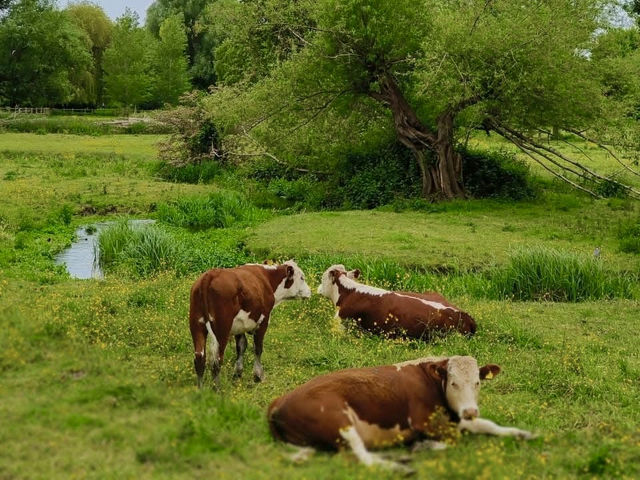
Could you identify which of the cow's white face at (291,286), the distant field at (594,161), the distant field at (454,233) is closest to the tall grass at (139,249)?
the distant field at (454,233)

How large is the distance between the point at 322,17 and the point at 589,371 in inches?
668

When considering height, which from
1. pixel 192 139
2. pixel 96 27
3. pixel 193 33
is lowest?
pixel 192 139

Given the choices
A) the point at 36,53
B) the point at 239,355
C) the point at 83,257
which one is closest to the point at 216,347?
the point at 239,355

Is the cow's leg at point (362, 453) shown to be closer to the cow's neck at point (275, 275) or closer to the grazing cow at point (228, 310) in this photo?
the grazing cow at point (228, 310)

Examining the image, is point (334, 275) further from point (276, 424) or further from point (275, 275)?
point (276, 424)

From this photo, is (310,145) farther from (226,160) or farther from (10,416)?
(10,416)

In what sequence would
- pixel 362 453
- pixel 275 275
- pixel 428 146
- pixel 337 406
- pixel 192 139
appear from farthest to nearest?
1. pixel 192 139
2. pixel 428 146
3. pixel 275 275
4. pixel 337 406
5. pixel 362 453

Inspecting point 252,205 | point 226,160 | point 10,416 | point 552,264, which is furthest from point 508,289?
point 226,160

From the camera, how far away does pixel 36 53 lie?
2322 inches

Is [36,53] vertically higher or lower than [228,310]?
higher

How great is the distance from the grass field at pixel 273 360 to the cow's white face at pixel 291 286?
75 centimetres

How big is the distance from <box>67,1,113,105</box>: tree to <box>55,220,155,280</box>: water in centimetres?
5877

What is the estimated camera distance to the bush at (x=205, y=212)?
73.0 feet

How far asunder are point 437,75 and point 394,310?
37.3 feet
